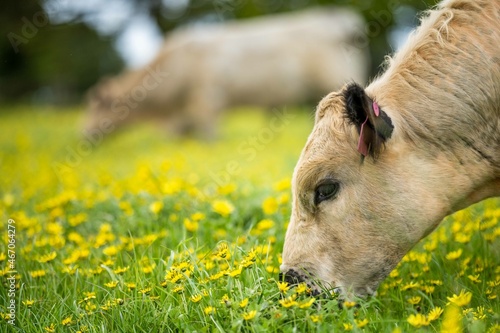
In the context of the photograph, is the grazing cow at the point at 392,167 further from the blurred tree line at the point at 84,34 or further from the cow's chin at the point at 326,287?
the blurred tree line at the point at 84,34

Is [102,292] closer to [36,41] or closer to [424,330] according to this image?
[424,330]

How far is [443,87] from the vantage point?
3.50 metres

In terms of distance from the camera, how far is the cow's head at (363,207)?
10.9 feet

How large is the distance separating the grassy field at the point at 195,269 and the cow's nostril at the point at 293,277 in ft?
0.31

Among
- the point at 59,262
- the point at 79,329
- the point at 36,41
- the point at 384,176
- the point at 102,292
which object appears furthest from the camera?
the point at 36,41

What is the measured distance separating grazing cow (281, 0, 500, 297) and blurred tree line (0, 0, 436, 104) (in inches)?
416

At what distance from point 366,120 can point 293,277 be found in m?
0.96

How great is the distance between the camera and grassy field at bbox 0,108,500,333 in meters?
2.96

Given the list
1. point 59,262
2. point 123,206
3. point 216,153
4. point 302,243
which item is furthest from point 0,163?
point 302,243

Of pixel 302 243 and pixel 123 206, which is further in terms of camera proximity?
pixel 123 206

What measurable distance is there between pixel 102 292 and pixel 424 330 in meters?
1.91

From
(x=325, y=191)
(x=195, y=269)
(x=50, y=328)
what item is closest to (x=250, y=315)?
(x=195, y=269)

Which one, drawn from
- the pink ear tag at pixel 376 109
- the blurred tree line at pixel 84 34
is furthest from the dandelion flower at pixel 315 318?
the blurred tree line at pixel 84 34

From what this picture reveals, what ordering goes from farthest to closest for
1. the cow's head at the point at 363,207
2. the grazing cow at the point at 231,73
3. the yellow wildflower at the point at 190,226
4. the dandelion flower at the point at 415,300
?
the grazing cow at the point at 231,73 < the yellow wildflower at the point at 190,226 < the cow's head at the point at 363,207 < the dandelion flower at the point at 415,300
